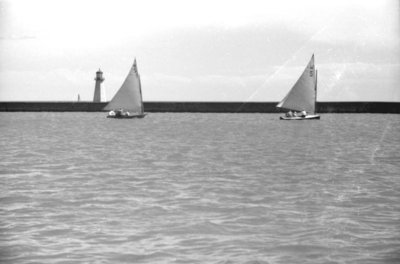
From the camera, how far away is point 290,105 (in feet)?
237

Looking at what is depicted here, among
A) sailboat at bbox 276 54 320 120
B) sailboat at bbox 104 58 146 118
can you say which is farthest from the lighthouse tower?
sailboat at bbox 276 54 320 120

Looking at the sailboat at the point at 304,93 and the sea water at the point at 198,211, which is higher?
the sailboat at the point at 304,93

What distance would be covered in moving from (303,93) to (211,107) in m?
54.1

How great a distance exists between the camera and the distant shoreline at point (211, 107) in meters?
118

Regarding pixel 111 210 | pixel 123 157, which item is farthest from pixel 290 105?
pixel 111 210

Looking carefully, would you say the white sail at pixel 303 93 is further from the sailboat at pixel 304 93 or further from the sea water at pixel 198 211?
the sea water at pixel 198 211

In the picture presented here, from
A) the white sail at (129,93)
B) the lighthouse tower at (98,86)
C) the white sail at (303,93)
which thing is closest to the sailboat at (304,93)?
the white sail at (303,93)

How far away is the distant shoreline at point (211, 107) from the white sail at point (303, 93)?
4375 cm

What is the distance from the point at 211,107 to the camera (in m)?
126

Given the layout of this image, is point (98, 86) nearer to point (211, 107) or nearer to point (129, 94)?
point (211, 107)

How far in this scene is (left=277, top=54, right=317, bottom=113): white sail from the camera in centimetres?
7131

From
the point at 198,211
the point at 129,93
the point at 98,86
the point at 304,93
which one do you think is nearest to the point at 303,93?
the point at 304,93

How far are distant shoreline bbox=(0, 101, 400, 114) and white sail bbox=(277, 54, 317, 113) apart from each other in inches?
1722

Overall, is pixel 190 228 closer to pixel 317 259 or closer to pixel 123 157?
pixel 317 259
